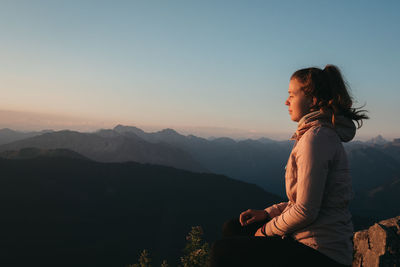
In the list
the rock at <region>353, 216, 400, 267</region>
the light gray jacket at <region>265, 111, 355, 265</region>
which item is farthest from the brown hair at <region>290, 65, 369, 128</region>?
the rock at <region>353, 216, 400, 267</region>

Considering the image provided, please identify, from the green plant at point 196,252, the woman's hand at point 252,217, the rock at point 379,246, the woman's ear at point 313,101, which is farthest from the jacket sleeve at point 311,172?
the green plant at point 196,252

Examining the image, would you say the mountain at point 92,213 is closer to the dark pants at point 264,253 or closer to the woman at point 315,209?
the dark pants at point 264,253

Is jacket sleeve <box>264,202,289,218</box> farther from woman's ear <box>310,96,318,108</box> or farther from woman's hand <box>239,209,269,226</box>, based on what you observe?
woman's ear <box>310,96,318,108</box>

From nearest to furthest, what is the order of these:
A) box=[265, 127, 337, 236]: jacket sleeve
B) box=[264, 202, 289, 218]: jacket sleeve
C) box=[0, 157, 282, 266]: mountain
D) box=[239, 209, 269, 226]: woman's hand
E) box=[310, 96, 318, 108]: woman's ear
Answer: box=[265, 127, 337, 236]: jacket sleeve < box=[310, 96, 318, 108]: woman's ear < box=[239, 209, 269, 226]: woman's hand < box=[264, 202, 289, 218]: jacket sleeve < box=[0, 157, 282, 266]: mountain

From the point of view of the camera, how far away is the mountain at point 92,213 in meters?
120

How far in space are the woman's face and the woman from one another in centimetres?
22

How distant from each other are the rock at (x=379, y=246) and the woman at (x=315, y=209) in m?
2.64

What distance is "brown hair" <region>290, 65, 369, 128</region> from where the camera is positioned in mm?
3387

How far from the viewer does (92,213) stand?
152250 millimetres

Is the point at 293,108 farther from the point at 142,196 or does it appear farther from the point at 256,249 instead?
the point at 142,196

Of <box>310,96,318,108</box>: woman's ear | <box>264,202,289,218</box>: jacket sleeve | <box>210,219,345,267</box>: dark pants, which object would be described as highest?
<box>310,96,318,108</box>: woman's ear

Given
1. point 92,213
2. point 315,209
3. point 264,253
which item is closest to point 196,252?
point 264,253

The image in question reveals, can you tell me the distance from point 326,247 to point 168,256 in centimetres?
14813

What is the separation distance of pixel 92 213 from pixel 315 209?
16697 centimetres
